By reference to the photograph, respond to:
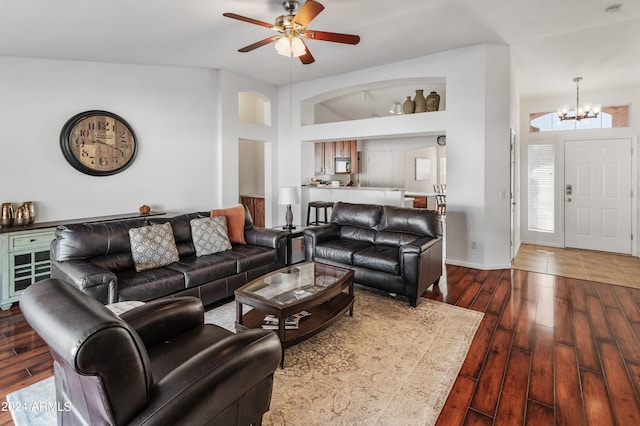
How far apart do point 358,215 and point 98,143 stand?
359 centimetres

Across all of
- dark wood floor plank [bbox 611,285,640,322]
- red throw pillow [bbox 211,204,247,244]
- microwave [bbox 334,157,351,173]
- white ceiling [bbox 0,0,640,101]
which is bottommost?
dark wood floor plank [bbox 611,285,640,322]

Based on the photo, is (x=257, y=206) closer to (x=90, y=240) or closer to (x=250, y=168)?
(x=250, y=168)

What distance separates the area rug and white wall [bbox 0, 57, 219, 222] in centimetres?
257

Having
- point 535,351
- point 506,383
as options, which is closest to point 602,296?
point 535,351

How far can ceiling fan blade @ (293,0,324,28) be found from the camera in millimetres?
2650

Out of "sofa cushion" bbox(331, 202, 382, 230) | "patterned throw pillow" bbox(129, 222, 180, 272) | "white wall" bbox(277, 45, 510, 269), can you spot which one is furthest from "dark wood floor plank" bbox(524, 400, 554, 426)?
"patterned throw pillow" bbox(129, 222, 180, 272)

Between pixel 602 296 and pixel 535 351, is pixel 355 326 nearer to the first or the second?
pixel 535 351

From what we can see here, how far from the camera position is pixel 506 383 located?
2223 millimetres

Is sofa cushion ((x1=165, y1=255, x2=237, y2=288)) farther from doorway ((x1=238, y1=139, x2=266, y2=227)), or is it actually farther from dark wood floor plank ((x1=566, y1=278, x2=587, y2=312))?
doorway ((x1=238, y1=139, x2=266, y2=227))

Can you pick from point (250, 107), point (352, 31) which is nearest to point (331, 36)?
point (352, 31)

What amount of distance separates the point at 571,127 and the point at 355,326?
5948mm

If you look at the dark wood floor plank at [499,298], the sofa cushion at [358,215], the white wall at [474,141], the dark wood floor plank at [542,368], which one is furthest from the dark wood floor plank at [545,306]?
the sofa cushion at [358,215]

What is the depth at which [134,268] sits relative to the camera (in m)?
3.28

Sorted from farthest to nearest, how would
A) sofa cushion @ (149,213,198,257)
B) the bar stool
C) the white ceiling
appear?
the bar stool, sofa cushion @ (149,213,198,257), the white ceiling
